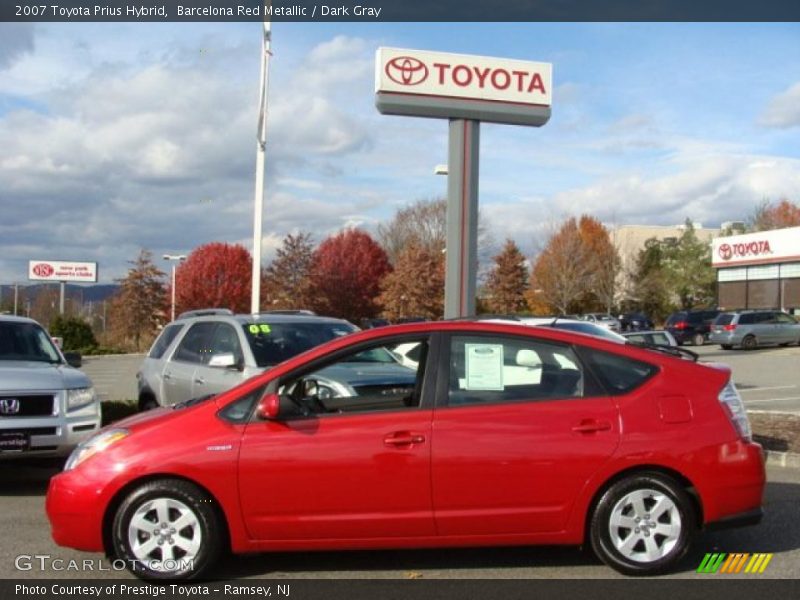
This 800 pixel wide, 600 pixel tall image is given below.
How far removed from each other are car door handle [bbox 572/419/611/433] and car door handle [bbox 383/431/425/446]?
0.96 metres

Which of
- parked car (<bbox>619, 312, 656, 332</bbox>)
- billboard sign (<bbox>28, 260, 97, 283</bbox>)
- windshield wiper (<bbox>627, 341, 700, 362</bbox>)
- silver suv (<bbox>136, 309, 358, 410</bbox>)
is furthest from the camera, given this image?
billboard sign (<bbox>28, 260, 97, 283</bbox>)

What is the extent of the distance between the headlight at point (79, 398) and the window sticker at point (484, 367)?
184 inches

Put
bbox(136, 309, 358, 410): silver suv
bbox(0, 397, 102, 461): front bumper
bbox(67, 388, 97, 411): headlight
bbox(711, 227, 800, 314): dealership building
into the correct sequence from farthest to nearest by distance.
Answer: bbox(711, 227, 800, 314): dealership building
bbox(136, 309, 358, 410): silver suv
bbox(67, 388, 97, 411): headlight
bbox(0, 397, 102, 461): front bumper

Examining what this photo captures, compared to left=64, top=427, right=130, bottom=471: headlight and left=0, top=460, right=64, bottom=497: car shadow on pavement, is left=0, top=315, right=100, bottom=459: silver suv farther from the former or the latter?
left=64, top=427, right=130, bottom=471: headlight

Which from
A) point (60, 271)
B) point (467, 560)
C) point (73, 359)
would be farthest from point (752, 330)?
point (60, 271)

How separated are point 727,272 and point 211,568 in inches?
2066

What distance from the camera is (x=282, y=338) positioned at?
9180mm

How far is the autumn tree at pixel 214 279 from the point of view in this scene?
54062 mm

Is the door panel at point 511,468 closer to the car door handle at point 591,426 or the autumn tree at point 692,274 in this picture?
the car door handle at point 591,426

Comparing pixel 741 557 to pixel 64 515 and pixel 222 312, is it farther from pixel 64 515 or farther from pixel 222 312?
pixel 222 312

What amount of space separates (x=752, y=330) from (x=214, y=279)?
34556mm

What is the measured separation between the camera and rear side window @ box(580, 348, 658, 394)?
5.52 meters

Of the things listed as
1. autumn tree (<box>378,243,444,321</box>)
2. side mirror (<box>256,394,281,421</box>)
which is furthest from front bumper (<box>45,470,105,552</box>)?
autumn tree (<box>378,243,444,321</box>)

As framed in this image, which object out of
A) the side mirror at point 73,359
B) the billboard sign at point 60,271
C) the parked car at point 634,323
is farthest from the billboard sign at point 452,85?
the billboard sign at point 60,271
